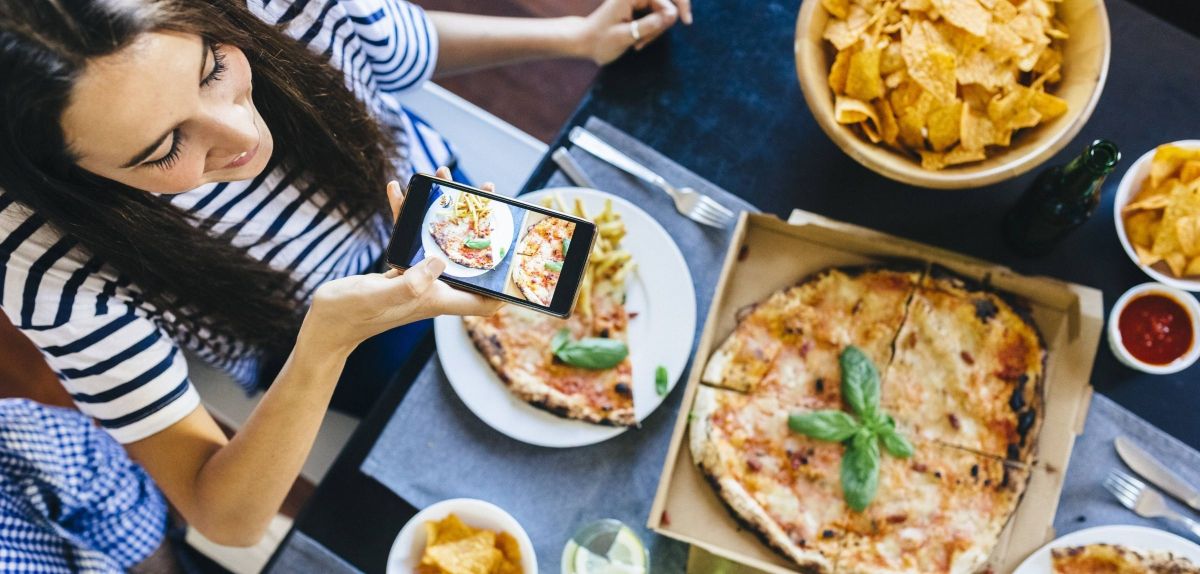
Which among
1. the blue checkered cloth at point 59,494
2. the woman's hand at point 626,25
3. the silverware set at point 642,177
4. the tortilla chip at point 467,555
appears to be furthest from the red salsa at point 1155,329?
the blue checkered cloth at point 59,494

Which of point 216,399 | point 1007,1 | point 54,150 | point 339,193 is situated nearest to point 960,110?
point 1007,1

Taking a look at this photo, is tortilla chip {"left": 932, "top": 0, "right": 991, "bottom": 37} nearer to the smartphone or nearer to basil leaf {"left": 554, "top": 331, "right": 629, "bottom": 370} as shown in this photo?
the smartphone

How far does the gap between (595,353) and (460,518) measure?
51cm

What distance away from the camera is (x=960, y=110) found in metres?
1.67

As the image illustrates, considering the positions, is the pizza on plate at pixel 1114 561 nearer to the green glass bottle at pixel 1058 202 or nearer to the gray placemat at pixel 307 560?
the green glass bottle at pixel 1058 202

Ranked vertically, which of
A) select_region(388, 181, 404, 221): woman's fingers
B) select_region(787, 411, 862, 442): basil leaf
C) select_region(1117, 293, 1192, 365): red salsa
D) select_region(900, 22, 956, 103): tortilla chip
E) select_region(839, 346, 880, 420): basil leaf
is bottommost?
Answer: select_region(787, 411, 862, 442): basil leaf

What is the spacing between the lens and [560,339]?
197 cm

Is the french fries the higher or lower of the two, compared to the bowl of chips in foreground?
lower

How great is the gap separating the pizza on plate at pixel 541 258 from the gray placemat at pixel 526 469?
0.56 metres

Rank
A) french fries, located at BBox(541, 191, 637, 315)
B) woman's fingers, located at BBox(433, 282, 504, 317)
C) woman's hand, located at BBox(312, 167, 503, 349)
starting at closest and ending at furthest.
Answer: woman's hand, located at BBox(312, 167, 503, 349) < woman's fingers, located at BBox(433, 282, 504, 317) < french fries, located at BBox(541, 191, 637, 315)

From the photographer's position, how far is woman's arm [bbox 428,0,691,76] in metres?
2.03

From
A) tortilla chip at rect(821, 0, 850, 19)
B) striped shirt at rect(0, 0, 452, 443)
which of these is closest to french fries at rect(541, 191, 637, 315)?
striped shirt at rect(0, 0, 452, 443)

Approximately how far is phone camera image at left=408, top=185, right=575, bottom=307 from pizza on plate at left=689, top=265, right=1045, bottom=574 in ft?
1.98

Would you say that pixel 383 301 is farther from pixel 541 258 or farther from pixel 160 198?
pixel 160 198
